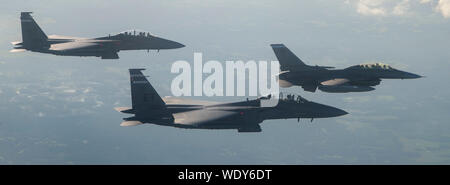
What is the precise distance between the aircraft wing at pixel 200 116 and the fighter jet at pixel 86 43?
649 inches

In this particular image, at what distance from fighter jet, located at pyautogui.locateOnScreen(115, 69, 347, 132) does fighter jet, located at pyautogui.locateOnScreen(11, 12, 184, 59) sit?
49.3 ft

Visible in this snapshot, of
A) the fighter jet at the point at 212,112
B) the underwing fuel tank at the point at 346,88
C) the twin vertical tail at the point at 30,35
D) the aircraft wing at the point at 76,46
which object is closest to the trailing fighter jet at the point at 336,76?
the underwing fuel tank at the point at 346,88

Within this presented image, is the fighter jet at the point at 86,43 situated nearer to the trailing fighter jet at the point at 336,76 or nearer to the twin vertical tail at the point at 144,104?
the trailing fighter jet at the point at 336,76

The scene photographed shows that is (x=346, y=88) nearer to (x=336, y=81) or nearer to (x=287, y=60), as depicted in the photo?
(x=336, y=81)

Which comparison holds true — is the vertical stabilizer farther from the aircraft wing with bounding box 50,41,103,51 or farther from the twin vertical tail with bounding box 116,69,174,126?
the twin vertical tail with bounding box 116,69,174,126

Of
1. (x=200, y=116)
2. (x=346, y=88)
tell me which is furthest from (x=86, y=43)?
(x=346, y=88)

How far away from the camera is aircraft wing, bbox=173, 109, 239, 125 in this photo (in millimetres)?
44181

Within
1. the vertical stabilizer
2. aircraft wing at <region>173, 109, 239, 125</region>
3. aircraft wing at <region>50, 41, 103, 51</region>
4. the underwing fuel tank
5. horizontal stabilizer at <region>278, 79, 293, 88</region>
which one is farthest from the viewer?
the vertical stabilizer

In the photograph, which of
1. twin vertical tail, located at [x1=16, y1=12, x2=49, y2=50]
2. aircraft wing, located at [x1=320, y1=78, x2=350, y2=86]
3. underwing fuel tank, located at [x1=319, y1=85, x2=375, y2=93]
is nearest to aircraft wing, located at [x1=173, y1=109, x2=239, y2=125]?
aircraft wing, located at [x1=320, y1=78, x2=350, y2=86]

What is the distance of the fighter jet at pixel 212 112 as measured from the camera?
143 ft

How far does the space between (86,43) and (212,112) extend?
71.3 ft

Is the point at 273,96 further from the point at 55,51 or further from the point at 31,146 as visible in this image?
the point at 31,146

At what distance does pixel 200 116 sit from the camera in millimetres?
45188
